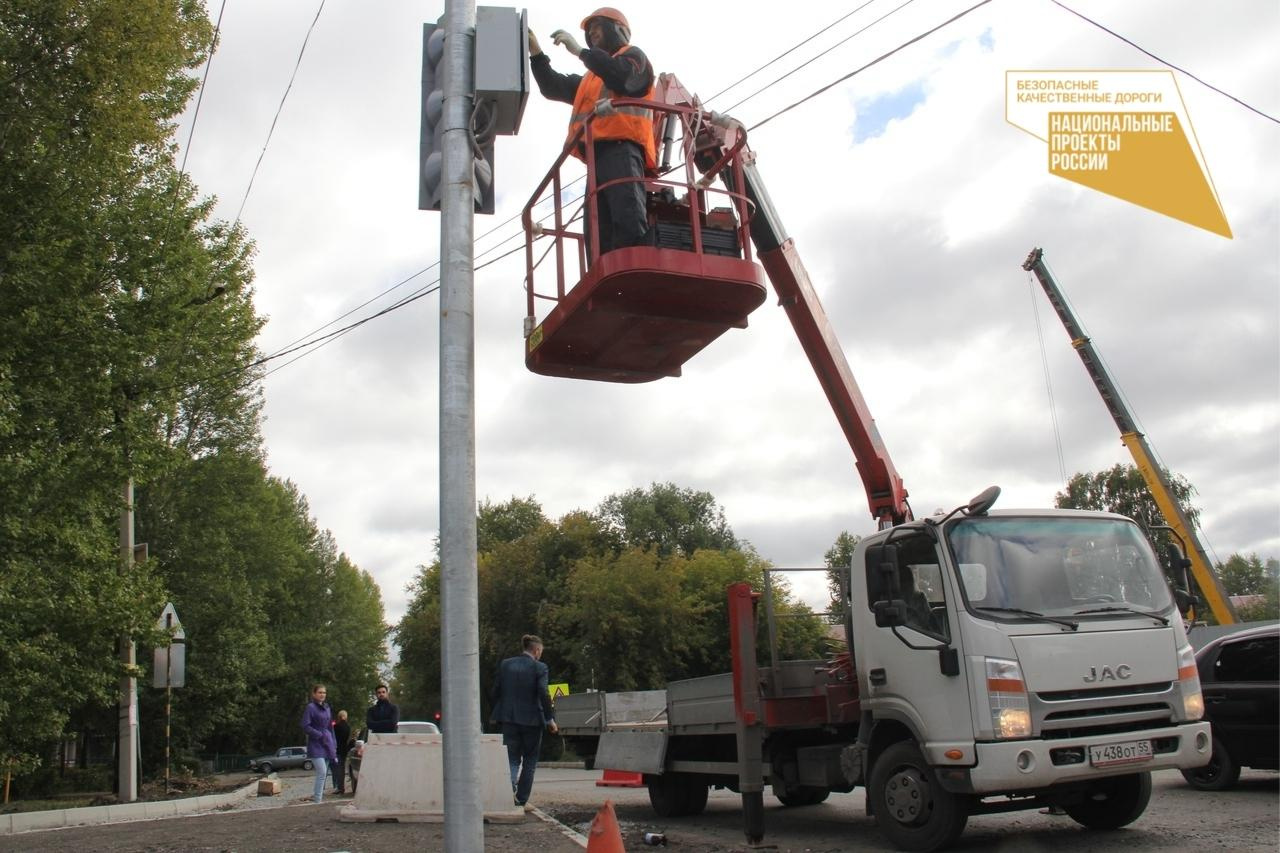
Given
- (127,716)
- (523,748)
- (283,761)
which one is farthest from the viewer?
(283,761)

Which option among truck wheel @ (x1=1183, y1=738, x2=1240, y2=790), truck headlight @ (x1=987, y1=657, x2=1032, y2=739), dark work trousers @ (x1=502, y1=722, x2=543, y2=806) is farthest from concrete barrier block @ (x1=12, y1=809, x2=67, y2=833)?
truck wheel @ (x1=1183, y1=738, x2=1240, y2=790)

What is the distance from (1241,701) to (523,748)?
22.6 feet

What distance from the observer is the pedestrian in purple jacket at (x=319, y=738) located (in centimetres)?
1367

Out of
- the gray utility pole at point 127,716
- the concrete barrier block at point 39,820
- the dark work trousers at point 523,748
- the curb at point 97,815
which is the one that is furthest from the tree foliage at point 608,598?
the dark work trousers at point 523,748

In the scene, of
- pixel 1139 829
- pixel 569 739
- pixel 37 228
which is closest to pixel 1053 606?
pixel 1139 829

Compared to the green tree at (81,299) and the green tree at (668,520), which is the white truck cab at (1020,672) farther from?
the green tree at (668,520)

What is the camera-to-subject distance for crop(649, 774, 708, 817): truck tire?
35.0 ft

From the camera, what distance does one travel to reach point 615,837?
5.96m

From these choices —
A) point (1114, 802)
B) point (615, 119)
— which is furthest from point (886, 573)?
point (615, 119)

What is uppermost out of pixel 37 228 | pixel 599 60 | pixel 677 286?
pixel 37 228

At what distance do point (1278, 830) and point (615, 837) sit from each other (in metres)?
5.17

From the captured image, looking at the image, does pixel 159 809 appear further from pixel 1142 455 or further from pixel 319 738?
pixel 1142 455

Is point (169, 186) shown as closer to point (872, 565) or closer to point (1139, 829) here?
point (872, 565)

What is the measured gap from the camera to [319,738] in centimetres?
1402
